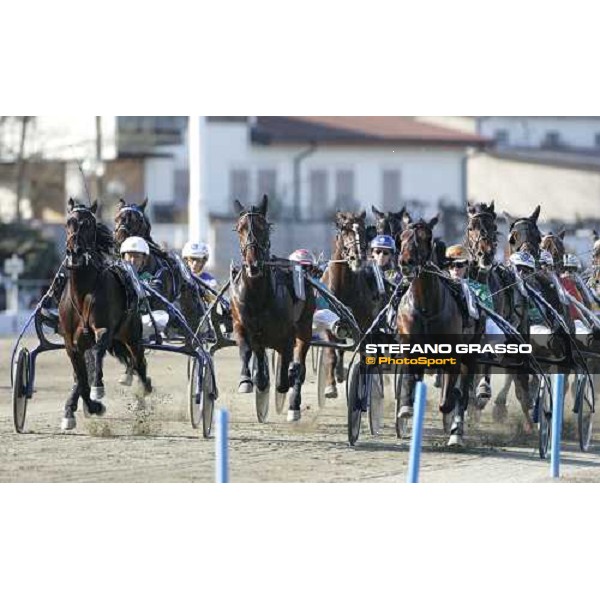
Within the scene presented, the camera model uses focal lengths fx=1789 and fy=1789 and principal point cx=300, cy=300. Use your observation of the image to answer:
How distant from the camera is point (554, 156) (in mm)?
16875

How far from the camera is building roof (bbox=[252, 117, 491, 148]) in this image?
15.8 meters

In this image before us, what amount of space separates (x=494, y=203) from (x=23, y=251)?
1490cm

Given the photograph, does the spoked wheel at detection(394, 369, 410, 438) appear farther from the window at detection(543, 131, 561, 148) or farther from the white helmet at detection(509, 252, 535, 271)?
the window at detection(543, 131, 561, 148)

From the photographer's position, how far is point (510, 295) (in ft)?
51.3

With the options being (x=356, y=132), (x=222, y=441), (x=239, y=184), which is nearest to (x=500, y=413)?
(x=356, y=132)

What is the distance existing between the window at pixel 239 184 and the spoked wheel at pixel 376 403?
1909 millimetres

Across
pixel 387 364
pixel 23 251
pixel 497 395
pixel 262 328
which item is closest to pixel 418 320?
pixel 387 364

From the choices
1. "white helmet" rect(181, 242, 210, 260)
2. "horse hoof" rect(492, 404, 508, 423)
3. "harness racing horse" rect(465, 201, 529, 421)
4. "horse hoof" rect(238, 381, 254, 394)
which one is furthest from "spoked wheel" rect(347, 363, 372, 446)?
"white helmet" rect(181, 242, 210, 260)

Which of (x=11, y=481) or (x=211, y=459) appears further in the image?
(x=211, y=459)

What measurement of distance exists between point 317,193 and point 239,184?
0.73 metres

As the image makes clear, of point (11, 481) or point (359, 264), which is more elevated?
point (359, 264)

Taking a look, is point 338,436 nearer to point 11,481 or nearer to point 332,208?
point 332,208

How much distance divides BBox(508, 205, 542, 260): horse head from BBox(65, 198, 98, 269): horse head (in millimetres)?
3871

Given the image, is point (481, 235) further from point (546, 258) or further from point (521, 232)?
point (546, 258)
